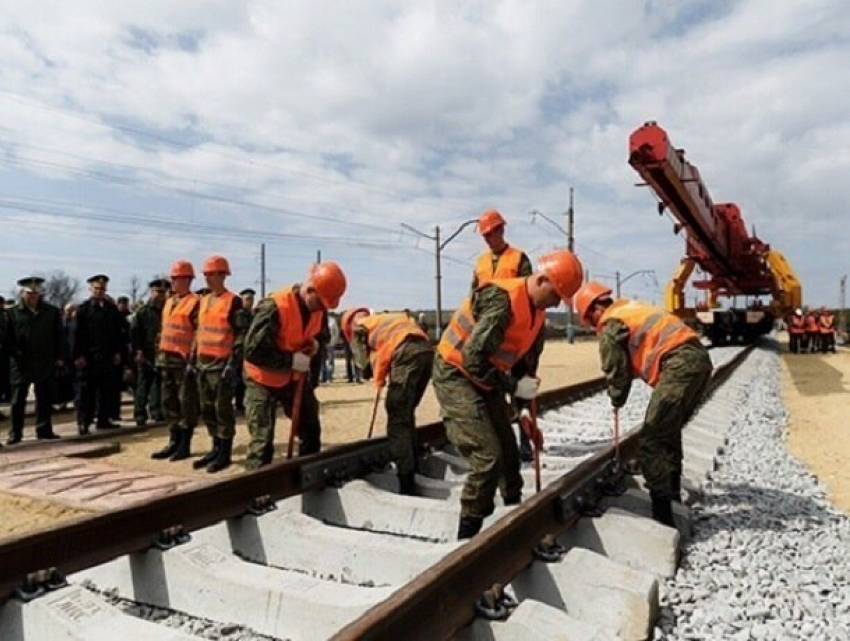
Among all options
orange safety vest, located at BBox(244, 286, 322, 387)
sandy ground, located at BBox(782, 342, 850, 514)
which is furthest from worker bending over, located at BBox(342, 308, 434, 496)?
sandy ground, located at BBox(782, 342, 850, 514)

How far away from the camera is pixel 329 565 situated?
3396mm

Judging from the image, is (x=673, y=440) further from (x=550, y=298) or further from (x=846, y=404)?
(x=846, y=404)

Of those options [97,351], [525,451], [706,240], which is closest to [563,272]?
[525,451]

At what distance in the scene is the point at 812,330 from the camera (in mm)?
25969

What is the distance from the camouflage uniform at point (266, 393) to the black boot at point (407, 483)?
0.92 m

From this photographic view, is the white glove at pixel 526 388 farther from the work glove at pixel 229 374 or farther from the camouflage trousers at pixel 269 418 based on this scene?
the work glove at pixel 229 374

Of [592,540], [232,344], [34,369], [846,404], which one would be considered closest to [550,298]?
[592,540]

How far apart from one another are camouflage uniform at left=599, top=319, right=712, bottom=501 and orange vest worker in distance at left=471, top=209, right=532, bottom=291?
162cm

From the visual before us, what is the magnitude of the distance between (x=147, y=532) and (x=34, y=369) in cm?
589

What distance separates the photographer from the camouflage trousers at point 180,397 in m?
6.89

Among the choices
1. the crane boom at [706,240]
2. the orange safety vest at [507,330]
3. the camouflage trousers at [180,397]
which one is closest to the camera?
the orange safety vest at [507,330]

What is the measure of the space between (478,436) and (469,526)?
47cm

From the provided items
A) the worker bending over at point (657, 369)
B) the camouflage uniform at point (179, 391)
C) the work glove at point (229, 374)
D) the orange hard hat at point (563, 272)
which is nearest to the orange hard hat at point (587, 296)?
the worker bending over at point (657, 369)

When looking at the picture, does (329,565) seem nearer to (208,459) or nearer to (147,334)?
(208,459)
